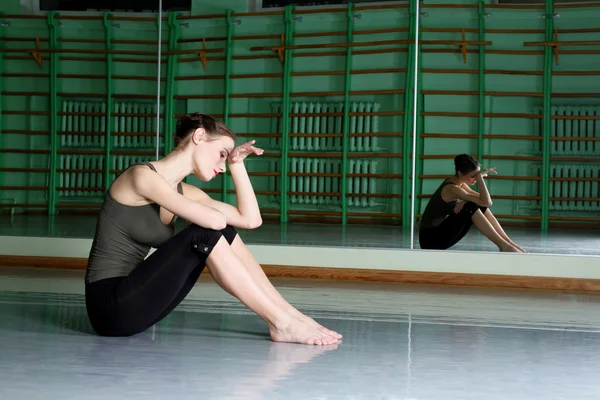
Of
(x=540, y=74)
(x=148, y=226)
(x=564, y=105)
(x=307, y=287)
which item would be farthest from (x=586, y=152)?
(x=148, y=226)

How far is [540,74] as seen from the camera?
7.87 metres

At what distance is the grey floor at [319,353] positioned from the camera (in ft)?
6.72

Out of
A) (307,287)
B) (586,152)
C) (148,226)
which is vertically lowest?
(307,287)

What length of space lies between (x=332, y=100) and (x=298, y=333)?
731 centimetres

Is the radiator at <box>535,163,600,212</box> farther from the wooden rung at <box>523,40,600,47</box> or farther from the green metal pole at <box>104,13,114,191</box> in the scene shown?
the green metal pole at <box>104,13,114,191</box>

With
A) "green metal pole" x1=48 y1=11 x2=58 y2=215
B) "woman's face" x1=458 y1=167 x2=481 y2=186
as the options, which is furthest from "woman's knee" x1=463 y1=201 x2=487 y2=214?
"green metal pole" x1=48 y1=11 x2=58 y2=215

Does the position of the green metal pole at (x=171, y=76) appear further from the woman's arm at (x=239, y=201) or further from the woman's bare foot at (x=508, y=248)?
the woman's arm at (x=239, y=201)

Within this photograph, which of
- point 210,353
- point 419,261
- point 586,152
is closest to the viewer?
point 210,353

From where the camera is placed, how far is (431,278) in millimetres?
4711

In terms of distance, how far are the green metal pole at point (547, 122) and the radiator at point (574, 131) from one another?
0.14ft

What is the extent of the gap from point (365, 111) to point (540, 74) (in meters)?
2.26

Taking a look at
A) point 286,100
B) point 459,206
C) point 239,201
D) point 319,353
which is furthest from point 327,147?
point 319,353

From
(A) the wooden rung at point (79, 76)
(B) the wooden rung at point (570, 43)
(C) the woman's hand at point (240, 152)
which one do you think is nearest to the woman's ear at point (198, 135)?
(C) the woman's hand at point (240, 152)

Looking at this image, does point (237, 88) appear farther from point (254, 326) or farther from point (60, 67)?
point (254, 326)
